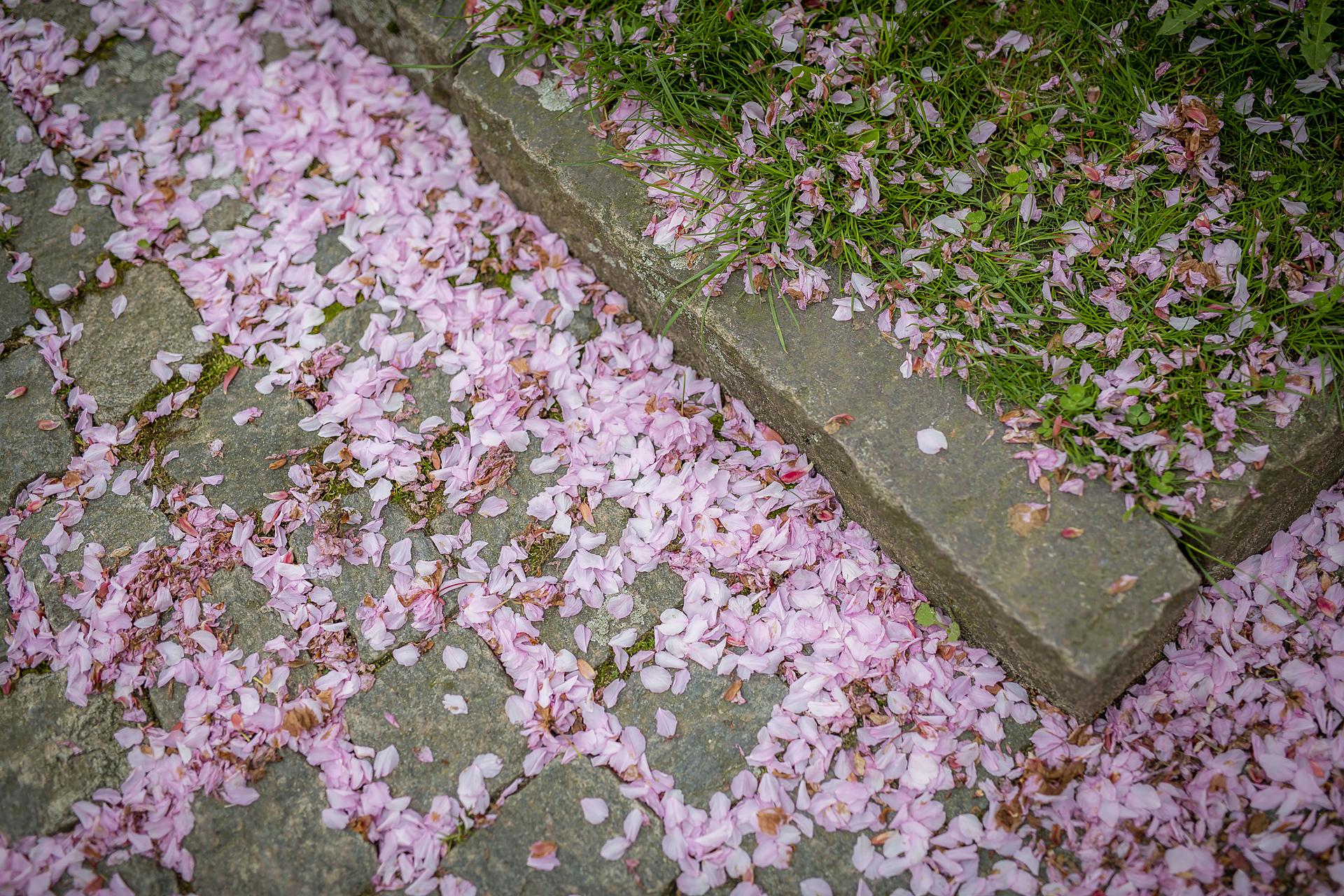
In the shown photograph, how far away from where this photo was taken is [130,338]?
258cm

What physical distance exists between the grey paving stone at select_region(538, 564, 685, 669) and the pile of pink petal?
32mm

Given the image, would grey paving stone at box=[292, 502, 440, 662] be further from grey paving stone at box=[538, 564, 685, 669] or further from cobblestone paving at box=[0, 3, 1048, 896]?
grey paving stone at box=[538, 564, 685, 669]

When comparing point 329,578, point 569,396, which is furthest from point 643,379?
point 329,578

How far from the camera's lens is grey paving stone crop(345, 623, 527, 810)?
6.64ft

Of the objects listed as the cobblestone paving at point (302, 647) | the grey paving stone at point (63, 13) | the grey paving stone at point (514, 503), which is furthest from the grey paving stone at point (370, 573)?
the grey paving stone at point (63, 13)

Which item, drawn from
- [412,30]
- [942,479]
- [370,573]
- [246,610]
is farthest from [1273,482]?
[412,30]

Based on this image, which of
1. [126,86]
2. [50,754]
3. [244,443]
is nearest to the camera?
[50,754]

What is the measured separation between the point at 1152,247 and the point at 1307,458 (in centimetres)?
62

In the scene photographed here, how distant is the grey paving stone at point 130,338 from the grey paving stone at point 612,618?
54.8 inches

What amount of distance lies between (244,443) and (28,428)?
2.06ft

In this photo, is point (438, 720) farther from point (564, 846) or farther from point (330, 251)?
point (330, 251)

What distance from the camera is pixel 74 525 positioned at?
7.59 feet

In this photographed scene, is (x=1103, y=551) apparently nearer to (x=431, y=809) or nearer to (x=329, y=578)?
(x=431, y=809)

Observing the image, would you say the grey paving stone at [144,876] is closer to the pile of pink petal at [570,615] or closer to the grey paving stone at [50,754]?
the pile of pink petal at [570,615]
